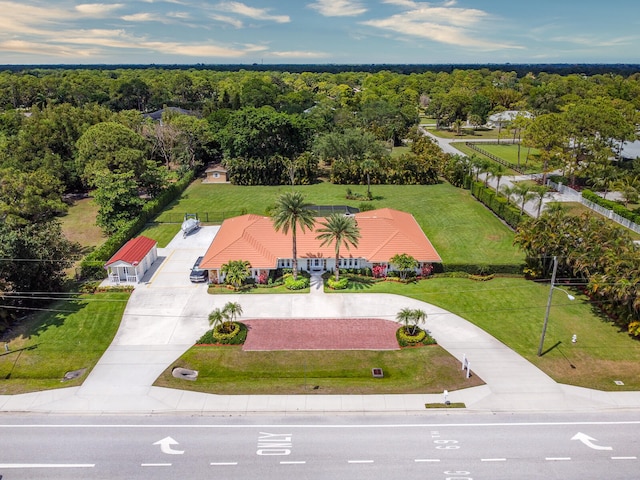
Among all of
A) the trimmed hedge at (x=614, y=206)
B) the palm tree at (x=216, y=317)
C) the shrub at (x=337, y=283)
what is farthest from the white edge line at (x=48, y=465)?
the trimmed hedge at (x=614, y=206)

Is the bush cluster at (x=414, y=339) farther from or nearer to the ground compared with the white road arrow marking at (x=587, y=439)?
farther from the ground

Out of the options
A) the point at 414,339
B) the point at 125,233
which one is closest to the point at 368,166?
the point at 125,233

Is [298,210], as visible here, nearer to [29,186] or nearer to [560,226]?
[560,226]

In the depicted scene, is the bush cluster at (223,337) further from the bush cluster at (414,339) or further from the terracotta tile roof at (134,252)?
the terracotta tile roof at (134,252)

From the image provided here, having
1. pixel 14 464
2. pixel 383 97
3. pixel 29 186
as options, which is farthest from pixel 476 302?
pixel 383 97

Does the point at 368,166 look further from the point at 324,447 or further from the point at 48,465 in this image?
the point at 48,465
